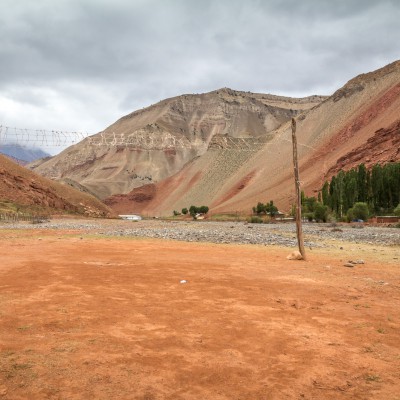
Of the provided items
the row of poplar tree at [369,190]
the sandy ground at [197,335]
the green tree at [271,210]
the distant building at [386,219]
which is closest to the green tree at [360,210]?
the distant building at [386,219]

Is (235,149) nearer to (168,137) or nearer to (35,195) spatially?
(168,137)

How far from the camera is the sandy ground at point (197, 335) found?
5.03 m

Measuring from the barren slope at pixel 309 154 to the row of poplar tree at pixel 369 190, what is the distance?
28.4 ft

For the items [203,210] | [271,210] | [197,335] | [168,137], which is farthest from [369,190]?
[168,137]

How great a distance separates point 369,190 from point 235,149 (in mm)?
70294

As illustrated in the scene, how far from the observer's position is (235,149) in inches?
5049

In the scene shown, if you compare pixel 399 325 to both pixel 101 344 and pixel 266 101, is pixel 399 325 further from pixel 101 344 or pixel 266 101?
pixel 266 101

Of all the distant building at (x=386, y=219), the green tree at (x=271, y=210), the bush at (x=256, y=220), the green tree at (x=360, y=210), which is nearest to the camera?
the distant building at (x=386, y=219)

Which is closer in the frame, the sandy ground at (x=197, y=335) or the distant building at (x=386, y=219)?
the sandy ground at (x=197, y=335)

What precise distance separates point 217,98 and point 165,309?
188m

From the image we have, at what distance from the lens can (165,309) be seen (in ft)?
28.8

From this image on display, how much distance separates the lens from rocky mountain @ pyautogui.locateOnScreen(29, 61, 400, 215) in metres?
87.9

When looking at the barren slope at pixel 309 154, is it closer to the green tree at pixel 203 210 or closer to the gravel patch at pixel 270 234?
the green tree at pixel 203 210

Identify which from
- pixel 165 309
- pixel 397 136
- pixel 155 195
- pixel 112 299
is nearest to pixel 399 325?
pixel 165 309
